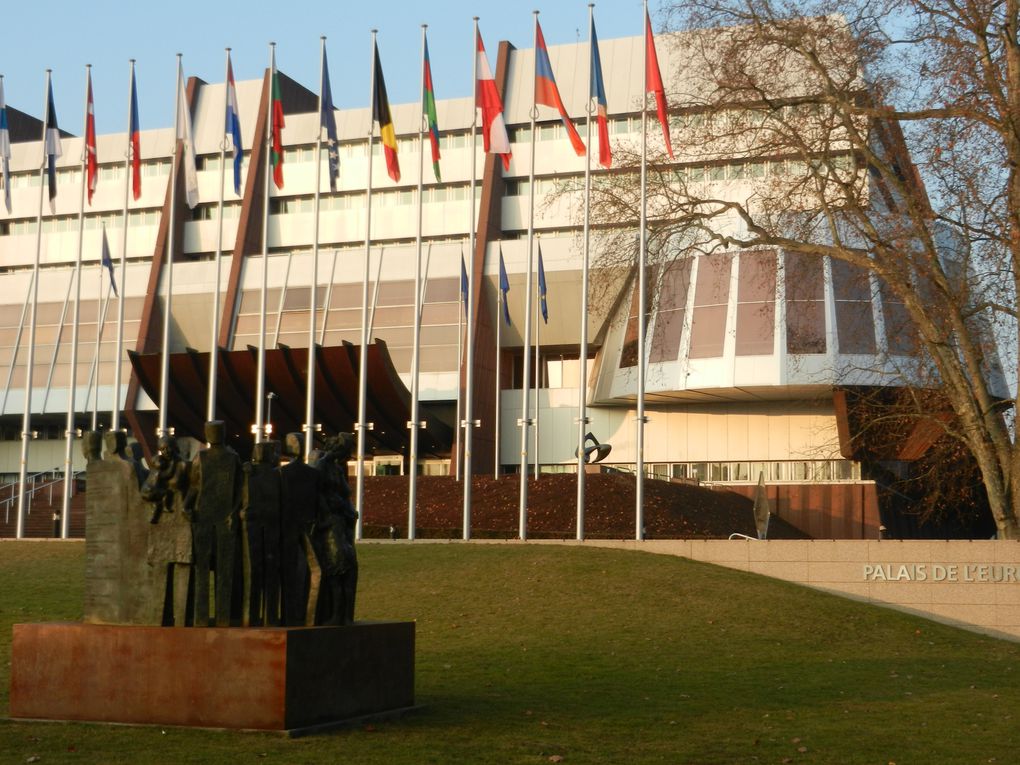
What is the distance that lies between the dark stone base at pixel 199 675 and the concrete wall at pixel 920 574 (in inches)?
594

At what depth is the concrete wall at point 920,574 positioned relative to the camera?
2481cm

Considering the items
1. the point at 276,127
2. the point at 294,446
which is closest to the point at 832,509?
the point at 276,127

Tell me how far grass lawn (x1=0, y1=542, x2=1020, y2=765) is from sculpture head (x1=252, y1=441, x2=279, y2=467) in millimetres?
2480

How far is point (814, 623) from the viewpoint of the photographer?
22188 mm

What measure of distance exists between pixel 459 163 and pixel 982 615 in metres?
39.9

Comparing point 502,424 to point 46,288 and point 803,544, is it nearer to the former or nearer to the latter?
point 46,288

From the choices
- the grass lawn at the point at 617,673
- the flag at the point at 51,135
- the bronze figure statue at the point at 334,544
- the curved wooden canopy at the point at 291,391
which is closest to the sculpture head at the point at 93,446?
the bronze figure statue at the point at 334,544

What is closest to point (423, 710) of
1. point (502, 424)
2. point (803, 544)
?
point (803, 544)

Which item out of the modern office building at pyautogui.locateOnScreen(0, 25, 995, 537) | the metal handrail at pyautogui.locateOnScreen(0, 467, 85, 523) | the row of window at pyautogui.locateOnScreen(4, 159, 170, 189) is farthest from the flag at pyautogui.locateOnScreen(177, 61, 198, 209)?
the row of window at pyautogui.locateOnScreen(4, 159, 170, 189)

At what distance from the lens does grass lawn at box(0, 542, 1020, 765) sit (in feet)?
37.2

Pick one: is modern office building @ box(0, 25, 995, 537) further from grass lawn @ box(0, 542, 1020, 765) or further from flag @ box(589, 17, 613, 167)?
grass lawn @ box(0, 542, 1020, 765)

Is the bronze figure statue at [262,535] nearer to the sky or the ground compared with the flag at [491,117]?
nearer to the ground

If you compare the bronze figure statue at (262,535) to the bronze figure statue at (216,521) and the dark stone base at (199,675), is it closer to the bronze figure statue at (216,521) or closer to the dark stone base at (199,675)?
the bronze figure statue at (216,521)

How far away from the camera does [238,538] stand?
486 inches
